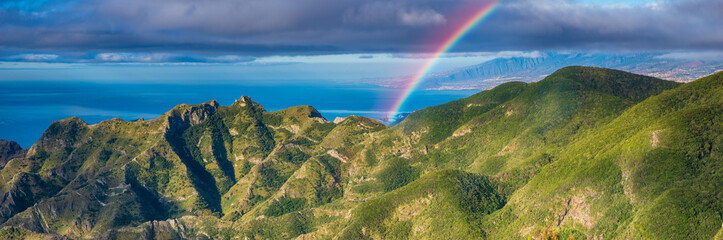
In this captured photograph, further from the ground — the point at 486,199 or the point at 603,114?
the point at 603,114

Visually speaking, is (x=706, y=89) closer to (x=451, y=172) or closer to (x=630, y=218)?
(x=630, y=218)

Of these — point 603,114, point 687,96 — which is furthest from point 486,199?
point 687,96

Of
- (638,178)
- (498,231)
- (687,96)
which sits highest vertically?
(687,96)

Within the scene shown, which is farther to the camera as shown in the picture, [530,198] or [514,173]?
[514,173]

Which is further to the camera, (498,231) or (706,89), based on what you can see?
(706,89)

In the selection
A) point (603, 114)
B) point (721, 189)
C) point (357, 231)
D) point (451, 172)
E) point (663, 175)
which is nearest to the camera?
point (721, 189)

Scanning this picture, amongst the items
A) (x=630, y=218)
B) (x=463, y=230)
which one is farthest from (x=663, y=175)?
(x=463, y=230)

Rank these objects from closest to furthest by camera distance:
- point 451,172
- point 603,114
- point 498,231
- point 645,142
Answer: point 645,142, point 498,231, point 451,172, point 603,114

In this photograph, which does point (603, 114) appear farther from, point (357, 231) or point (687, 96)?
point (357, 231)

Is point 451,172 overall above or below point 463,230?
above
